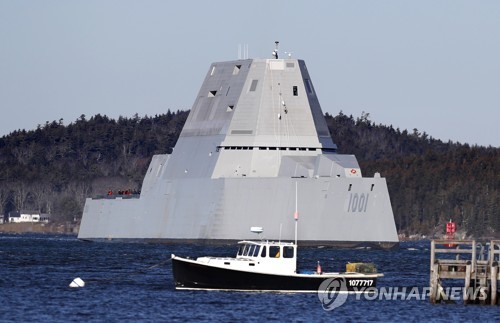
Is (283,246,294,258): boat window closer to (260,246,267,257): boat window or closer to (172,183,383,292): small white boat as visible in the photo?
(172,183,383,292): small white boat

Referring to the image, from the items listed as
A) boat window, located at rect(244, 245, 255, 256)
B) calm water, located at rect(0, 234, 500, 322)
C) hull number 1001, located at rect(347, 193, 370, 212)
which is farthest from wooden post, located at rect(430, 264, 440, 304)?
hull number 1001, located at rect(347, 193, 370, 212)

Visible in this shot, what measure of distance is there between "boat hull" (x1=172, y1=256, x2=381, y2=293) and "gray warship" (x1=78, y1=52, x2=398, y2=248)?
40.4 metres

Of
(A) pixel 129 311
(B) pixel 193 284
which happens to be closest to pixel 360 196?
(B) pixel 193 284

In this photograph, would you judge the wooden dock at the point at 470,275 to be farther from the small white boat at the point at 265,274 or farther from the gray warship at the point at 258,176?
the gray warship at the point at 258,176

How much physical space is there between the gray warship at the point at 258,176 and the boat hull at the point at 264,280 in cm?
4037

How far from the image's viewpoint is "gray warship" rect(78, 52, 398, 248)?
104312 mm

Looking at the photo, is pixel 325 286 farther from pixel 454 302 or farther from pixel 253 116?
pixel 253 116

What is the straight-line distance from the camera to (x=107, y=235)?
124 m

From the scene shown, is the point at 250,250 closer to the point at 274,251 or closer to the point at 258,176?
the point at 274,251

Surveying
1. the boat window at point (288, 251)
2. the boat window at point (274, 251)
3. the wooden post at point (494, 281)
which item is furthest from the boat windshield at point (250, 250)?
the wooden post at point (494, 281)

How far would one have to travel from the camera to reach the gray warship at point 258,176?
4107 inches

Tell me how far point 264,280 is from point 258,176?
1860 inches

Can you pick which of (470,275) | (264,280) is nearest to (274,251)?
(264,280)

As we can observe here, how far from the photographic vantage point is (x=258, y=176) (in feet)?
356
